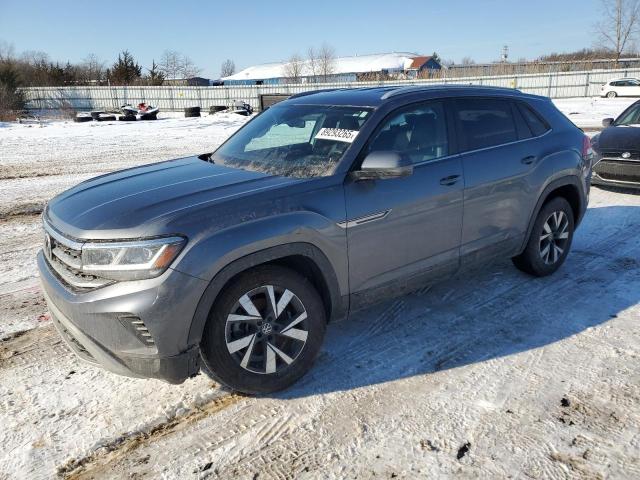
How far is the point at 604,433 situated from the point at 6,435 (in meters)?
3.16

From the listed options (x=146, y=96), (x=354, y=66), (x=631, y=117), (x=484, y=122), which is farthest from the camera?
(x=354, y=66)

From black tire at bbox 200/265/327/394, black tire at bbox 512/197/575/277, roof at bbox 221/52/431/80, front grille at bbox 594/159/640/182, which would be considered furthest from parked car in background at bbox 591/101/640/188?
roof at bbox 221/52/431/80

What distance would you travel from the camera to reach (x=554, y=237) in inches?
187

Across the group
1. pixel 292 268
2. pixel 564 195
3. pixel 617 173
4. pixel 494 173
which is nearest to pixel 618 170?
pixel 617 173

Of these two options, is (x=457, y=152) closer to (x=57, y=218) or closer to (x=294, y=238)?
(x=294, y=238)

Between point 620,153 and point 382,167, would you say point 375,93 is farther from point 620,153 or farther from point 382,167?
point 620,153

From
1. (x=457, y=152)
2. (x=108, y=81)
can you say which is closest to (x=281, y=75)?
(x=108, y=81)

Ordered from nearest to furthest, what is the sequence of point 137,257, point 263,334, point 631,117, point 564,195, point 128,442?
point 137,257 < point 128,442 < point 263,334 < point 564,195 < point 631,117

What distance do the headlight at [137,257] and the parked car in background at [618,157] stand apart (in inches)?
290

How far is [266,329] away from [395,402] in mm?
862

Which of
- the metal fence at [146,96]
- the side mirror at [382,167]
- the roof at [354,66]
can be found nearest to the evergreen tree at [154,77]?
the metal fence at [146,96]

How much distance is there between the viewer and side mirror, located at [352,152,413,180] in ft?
10.4

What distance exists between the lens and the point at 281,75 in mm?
86188

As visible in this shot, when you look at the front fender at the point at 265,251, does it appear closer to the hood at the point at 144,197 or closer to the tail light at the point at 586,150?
the hood at the point at 144,197
